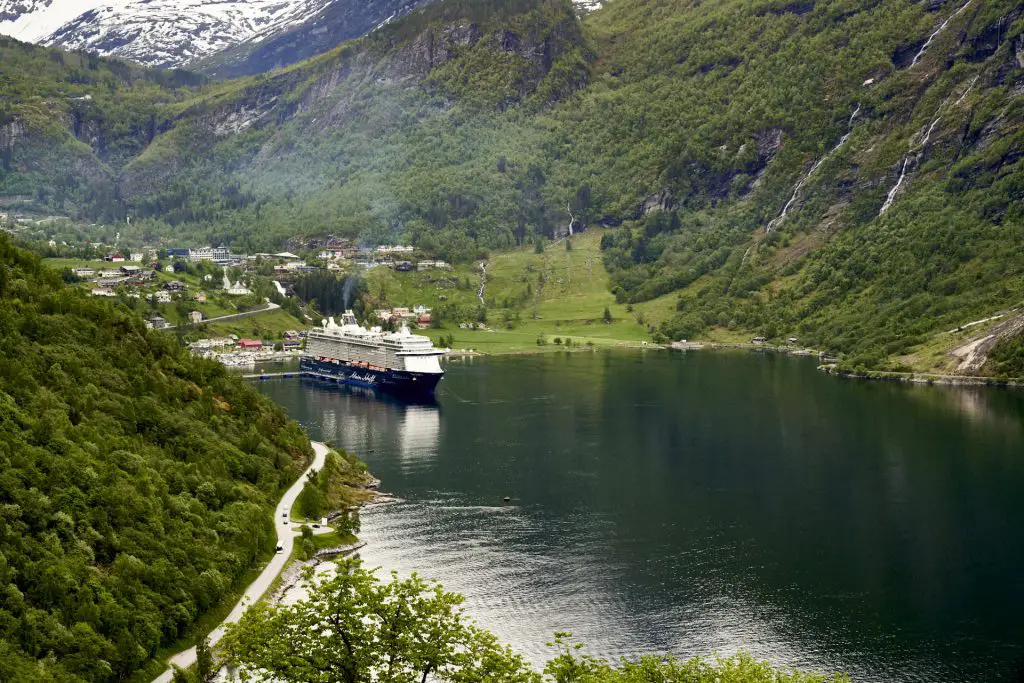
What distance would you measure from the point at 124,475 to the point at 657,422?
3166 inches

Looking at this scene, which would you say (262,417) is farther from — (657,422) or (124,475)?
(657,422)

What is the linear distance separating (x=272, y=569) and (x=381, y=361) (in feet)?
357

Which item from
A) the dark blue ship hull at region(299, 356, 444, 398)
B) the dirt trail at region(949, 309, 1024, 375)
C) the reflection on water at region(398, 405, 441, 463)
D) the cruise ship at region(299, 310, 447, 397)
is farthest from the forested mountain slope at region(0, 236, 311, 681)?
the dirt trail at region(949, 309, 1024, 375)

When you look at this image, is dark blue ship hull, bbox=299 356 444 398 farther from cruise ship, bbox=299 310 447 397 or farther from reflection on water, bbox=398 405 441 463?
reflection on water, bbox=398 405 441 463

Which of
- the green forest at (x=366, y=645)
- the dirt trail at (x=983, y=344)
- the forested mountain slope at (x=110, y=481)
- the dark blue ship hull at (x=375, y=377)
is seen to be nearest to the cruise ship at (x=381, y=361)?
the dark blue ship hull at (x=375, y=377)

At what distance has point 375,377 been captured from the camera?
186 m

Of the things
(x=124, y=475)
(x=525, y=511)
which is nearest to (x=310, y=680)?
(x=124, y=475)

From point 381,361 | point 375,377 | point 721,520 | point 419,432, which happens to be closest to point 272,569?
point 721,520

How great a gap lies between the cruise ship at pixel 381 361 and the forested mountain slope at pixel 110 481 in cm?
6869

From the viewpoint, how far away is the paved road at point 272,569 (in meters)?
62.0

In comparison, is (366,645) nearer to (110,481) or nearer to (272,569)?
(110,481)

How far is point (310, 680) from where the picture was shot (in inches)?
1841

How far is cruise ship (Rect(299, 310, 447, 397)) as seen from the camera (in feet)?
569

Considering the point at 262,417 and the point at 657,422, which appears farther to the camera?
the point at 657,422
